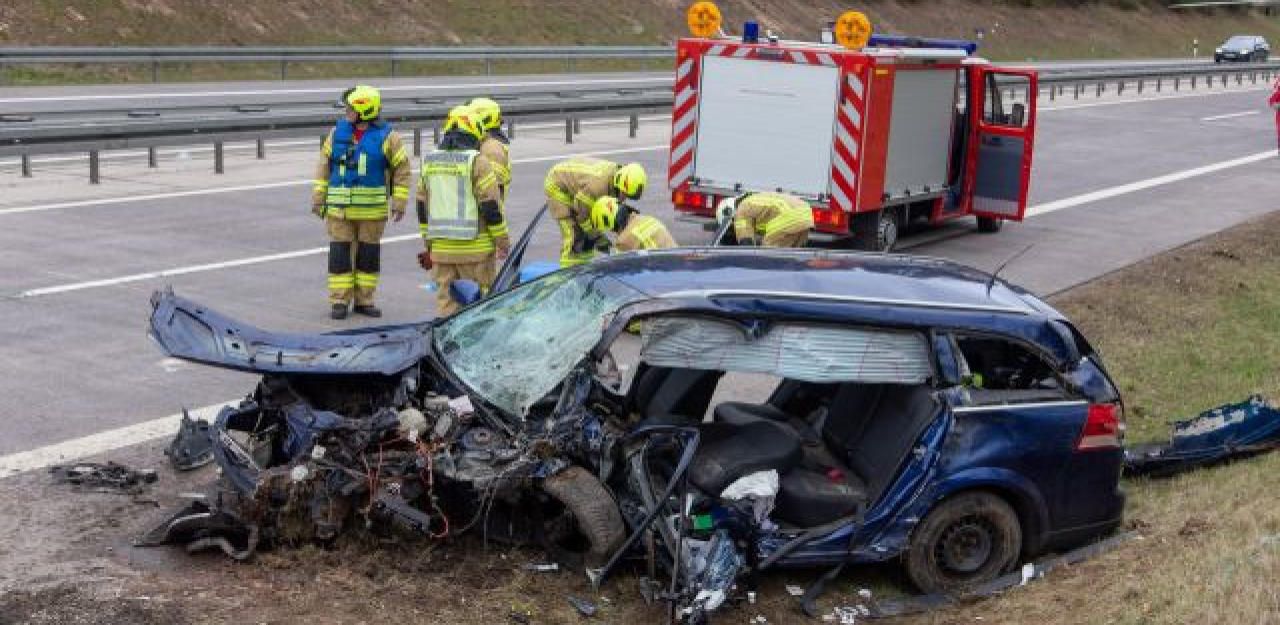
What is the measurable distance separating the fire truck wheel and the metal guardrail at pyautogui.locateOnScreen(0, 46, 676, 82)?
16187 millimetres

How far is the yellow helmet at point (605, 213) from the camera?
10.7 meters

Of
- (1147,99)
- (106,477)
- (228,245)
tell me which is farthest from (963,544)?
(1147,99)

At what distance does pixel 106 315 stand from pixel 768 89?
7.28 meters

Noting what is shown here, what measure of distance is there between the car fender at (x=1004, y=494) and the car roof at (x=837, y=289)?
24.3 inches

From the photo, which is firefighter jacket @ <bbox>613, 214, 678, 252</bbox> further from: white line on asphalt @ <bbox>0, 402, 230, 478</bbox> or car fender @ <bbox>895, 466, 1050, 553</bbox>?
car fender @ <bbox>895, 466, 1050, 553</bbox>

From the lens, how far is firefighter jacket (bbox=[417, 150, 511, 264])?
11008 millimetres

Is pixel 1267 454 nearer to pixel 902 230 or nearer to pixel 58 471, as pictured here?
pixel 58 471

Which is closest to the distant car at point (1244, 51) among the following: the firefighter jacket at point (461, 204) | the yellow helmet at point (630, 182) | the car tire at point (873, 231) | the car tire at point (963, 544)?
the car tire at point (873, 231)

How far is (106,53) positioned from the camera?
91.7ft

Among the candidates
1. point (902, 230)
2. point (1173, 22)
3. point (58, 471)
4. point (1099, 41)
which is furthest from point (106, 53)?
point (1173, 22)

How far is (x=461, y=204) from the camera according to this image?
435 inches

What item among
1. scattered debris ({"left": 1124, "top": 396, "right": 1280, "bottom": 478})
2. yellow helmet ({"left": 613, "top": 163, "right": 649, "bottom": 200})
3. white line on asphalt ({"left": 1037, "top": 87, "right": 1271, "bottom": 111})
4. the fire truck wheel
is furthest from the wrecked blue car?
white line on asphalt ({"left": 1037, "top": 87, "right": 1271, "bottom": 111})

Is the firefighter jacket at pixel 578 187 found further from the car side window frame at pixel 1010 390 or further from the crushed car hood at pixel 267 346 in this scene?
the car side window frame at pixel 1010 390

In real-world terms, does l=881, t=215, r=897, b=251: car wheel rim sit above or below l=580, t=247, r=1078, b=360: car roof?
below
